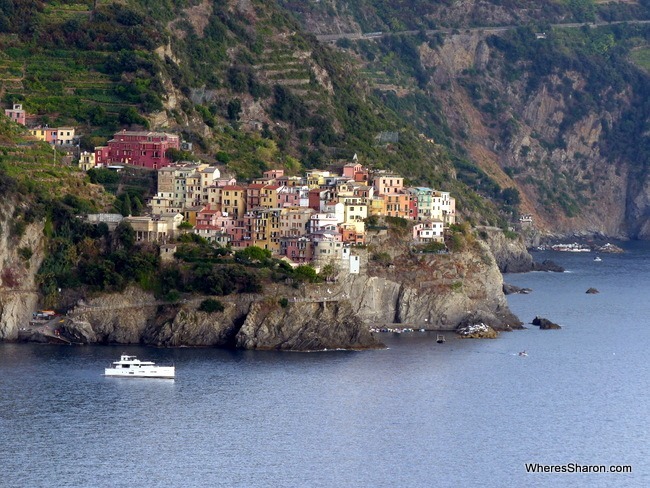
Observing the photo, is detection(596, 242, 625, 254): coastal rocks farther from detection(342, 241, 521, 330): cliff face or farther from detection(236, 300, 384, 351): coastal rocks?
detection(236, 300, 384, 351): coastal rocks

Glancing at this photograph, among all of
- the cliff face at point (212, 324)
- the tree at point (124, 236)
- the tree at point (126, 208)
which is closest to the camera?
the cliff face at point (212, 324)

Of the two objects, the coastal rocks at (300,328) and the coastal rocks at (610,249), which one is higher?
the coastal rocks at (610,249)

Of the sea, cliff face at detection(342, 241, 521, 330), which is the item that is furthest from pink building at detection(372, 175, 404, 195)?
the sea

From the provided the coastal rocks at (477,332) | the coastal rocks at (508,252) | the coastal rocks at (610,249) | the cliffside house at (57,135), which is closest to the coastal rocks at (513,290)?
the coastal rocks at (508,252)

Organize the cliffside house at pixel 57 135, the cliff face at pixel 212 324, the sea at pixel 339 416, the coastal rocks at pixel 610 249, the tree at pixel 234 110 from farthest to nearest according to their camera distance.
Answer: the coastal rocks at pixel 610 249
the tree at pixel 234 110
the cliffside house at pixel 57 135
the cliff face at pixel 212 324
the sea at pixel 339 416

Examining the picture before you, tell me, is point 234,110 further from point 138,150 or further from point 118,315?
point 118,315

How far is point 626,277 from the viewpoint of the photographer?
162000 millimetres

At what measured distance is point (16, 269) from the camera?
4545 inches

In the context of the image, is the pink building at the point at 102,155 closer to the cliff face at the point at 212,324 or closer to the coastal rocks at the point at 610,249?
the cliff face at the point at 212,324

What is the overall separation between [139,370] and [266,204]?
23.0 metres

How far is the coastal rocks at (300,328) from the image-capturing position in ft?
373

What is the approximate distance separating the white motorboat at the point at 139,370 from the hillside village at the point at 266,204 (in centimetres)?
1198

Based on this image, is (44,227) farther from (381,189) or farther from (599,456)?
(599,456)

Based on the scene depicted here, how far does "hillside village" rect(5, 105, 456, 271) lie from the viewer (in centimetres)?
12100
